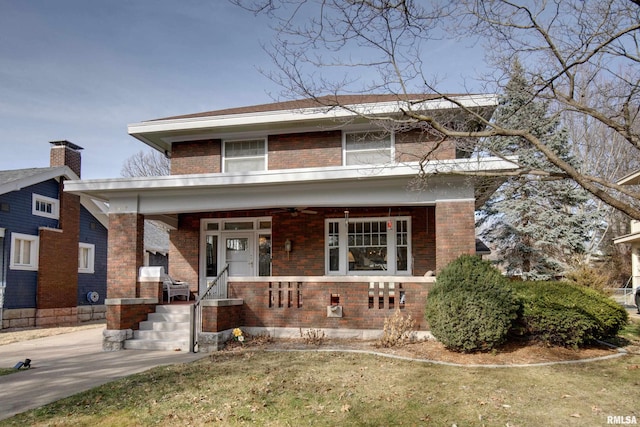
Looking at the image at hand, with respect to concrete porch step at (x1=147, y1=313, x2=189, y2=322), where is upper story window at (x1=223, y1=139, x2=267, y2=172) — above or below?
above

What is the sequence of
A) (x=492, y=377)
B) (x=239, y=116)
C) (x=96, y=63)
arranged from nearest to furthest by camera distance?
(x=492, y=377) → (x=239, y=116) → (x=96, y=63)

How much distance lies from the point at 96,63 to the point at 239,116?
216 inches

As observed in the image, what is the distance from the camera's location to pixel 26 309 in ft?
52.4

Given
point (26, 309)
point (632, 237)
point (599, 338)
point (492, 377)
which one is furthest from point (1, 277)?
point (632, 237)

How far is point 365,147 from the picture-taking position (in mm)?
12773

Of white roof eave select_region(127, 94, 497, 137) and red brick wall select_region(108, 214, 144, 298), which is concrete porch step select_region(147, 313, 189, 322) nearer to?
red brick wall select_region(108, 214, 144, 298)

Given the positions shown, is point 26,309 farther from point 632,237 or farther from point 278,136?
point 632,237

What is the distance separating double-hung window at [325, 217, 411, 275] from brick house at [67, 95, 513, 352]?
0.03 meters

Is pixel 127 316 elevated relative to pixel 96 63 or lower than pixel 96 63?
lower

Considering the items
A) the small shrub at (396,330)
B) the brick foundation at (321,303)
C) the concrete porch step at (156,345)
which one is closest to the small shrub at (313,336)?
the brick foundation at (321,303)

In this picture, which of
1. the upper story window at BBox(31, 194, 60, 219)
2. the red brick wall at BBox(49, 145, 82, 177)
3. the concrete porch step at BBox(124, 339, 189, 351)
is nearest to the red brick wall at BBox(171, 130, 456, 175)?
the concrete porch step at BBox(124, 339, 189, 351)

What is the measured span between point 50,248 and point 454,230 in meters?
14.6

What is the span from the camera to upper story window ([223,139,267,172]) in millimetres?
13406

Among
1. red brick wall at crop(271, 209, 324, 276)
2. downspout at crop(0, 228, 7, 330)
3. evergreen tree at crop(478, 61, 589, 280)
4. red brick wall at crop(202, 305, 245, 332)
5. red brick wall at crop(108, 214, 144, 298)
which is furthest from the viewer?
evergreen tree at crop(478, 61, 589, 280)
